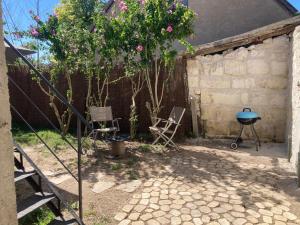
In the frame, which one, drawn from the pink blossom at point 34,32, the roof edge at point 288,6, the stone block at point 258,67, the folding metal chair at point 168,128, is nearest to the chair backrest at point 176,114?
the folding metal chair at point 168,128

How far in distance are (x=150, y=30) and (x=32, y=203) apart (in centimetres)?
481

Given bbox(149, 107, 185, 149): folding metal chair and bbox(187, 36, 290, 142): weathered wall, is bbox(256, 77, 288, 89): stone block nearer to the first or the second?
bbox(187, 36, 290, 142): weathered wall

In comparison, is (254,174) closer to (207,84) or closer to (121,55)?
(207,84)

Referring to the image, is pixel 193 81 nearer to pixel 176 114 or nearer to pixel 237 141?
pixel 176 114

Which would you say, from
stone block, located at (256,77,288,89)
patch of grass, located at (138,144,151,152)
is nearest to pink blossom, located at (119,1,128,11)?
patch of grass, located at (138,144,151,152)

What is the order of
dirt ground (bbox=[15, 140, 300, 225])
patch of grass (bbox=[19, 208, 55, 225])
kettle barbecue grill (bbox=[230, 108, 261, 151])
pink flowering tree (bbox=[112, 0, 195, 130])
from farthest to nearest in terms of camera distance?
1. kettle barbecue grill (bbox=[230, 108, 261, 151])
2. pink flowering tree (bbox=[112, 0, 195, 130])
3. dirt ground (bbox=[15, 140, 300, 225])
4. patch of grass (bbox=[19, 208, 55, 225])

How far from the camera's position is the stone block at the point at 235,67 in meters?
7.57

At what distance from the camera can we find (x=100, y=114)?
7.55 metres

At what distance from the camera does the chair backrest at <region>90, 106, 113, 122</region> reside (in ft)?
24.2

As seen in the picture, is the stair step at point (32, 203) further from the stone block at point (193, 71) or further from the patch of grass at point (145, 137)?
the stone block at point (193, 71)

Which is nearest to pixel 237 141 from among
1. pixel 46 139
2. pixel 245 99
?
pixel 245 99

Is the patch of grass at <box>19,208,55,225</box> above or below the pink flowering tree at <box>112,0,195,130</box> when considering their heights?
below

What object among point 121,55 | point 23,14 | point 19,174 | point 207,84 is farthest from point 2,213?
point 23,14

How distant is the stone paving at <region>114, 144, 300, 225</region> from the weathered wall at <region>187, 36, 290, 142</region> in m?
2.08
